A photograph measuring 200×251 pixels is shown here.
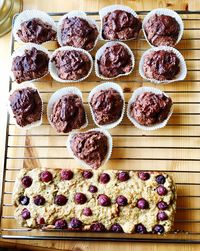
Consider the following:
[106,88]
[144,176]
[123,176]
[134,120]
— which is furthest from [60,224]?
[106,88]

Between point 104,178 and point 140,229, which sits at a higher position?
point 104,178

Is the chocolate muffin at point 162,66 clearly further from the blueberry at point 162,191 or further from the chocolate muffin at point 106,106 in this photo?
the blueberry at point 162,191

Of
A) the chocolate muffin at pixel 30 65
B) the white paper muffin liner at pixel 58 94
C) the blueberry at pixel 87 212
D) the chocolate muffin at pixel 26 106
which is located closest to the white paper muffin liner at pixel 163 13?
the white paper muffin liner at pixel 58 94

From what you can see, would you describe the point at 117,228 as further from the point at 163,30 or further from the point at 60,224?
the point at 163,30

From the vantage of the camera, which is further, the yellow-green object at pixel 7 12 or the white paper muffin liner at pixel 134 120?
the yellow-green object at pixel 7 12

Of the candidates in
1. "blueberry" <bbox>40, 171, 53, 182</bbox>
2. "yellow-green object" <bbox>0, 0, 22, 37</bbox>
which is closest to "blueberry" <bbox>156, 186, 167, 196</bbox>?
"blueberry" <bbox>40, 171, 53, 182</bbox>

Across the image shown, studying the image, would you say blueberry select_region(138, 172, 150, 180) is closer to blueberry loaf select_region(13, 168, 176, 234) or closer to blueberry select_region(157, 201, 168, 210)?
blueberry loaf select_region(13, 168, 176, 234)
